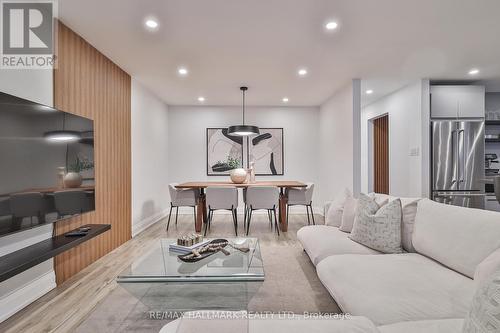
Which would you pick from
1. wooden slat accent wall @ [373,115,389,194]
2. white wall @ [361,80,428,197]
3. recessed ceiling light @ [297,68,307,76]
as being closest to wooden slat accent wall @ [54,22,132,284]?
recessed ceiling light @ [297,68,307,76]

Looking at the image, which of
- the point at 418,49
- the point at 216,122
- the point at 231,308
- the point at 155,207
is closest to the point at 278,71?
the point at 418,49

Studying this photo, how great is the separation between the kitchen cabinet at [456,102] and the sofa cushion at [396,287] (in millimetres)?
3491

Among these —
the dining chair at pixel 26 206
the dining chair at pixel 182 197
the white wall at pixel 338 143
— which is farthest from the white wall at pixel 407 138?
the dining chair at pixel 26 206

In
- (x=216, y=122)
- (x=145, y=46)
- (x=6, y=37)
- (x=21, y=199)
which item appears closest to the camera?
(x=21, y=199)

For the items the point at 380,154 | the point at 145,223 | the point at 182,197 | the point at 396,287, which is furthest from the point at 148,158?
the point at 380,154

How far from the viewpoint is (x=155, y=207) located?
5.29m

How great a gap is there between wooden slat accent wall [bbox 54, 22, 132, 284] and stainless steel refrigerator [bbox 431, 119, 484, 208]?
16.3ft

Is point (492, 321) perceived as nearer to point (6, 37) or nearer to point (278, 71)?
point (6, 37)

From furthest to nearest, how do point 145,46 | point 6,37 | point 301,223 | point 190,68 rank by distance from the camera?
point 301,223, point 190,68, point 145,46, point 6,37

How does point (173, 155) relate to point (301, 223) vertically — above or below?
above

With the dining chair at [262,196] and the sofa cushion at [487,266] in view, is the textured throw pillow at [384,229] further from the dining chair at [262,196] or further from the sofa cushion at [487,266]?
the dining chair at [262,196]

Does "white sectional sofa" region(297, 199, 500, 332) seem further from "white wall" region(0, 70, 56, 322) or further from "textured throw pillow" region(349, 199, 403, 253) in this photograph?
"white wall" region(0, 70, 56, 322)

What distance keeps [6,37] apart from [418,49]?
4249mm

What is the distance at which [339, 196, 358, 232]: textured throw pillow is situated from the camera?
2643mm
